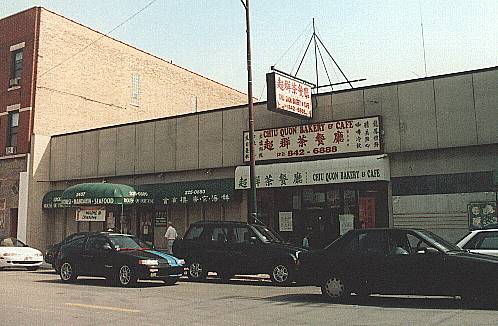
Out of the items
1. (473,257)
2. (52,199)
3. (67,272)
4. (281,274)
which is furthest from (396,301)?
(52,199)

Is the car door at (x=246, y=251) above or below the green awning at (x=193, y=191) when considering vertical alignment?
below

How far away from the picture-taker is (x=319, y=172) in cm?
1980

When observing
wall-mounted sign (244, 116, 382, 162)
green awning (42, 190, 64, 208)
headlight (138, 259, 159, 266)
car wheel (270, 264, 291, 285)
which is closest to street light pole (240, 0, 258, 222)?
wall-mounted sign (244, 116, 382, 162)

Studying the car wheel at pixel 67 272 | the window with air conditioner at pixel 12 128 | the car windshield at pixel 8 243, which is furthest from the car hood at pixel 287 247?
the window with air conditioner at pixel 12 128

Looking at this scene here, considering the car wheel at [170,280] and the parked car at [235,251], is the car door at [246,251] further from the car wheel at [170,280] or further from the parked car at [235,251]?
the car wheel at [170,280]

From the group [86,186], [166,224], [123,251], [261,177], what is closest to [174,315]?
[123,251]

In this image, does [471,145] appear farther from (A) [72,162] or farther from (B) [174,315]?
(A) [72,162]

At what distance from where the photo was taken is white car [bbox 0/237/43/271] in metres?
21.2

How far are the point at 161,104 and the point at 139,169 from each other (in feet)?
42.1

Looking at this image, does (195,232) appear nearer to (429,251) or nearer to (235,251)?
(235,251)

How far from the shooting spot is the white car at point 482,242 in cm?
1164

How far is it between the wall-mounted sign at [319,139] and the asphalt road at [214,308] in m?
6.64

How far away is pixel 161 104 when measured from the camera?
37.5 meters

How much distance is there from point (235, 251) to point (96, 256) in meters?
3.88
